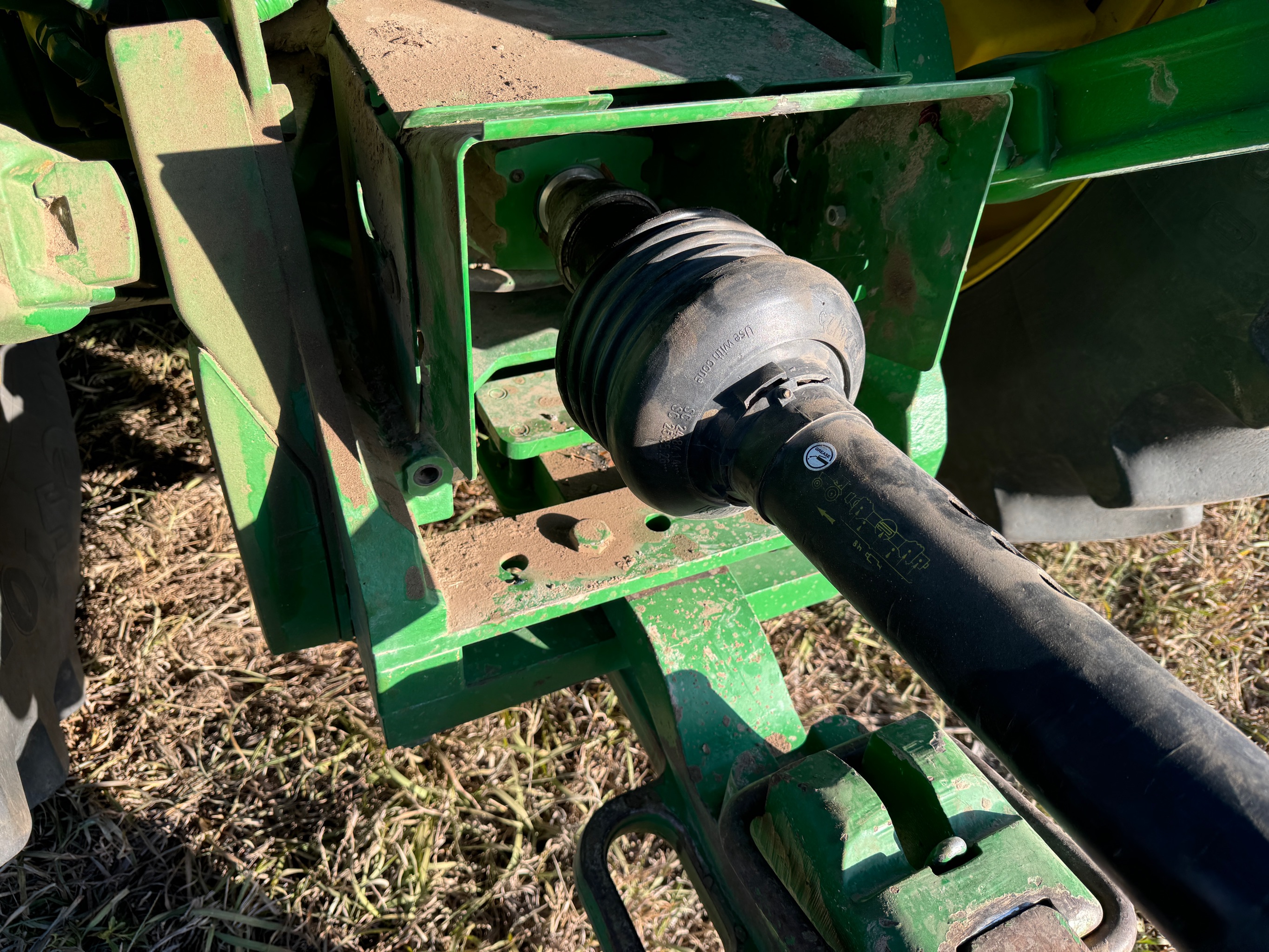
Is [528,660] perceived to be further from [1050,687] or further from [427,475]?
[1050,687]

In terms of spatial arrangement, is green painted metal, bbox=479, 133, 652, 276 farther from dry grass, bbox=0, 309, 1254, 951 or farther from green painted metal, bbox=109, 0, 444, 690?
dry grass, bbox=0, 309, 1254, 951

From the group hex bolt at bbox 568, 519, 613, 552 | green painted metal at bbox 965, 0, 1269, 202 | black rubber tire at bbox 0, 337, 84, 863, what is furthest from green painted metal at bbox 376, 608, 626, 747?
green painted metal at bbox 965, 0, 1269, 202

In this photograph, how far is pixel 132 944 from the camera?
1324 millimetres

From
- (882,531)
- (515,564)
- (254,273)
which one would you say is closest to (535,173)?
(254,273)

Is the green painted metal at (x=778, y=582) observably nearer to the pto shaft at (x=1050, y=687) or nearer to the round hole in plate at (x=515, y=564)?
the round hole in plate at (x=515, y=564)

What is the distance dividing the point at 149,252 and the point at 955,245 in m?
1.13

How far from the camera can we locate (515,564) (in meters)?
1.10

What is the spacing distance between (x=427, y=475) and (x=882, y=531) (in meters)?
0.63

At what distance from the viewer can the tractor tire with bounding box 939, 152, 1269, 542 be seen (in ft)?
3.96

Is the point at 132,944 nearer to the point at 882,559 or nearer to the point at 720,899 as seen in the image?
the point at 720,899

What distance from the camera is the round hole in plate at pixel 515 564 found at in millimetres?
1083

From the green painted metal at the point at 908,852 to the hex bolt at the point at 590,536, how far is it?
0.37 m

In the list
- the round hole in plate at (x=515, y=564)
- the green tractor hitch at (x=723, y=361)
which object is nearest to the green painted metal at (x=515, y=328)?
the green tractor hitch at (x=723, y=361)

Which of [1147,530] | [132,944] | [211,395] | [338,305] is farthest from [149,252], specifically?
[1147,530]
